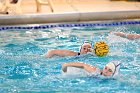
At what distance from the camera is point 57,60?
5934 millimetres

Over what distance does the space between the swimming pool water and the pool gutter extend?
246mm

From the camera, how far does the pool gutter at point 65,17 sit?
26.7ft

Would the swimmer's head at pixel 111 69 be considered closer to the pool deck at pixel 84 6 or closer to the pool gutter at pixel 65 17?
the pool gutter at pixel 65 17

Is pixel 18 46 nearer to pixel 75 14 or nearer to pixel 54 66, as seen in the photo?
pixel 54 66

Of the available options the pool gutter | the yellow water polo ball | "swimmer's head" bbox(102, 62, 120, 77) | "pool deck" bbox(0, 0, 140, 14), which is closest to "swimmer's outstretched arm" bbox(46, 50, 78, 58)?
the yellow water polo ball

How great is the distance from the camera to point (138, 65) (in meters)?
5.80

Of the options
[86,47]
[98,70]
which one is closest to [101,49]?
[86,47]

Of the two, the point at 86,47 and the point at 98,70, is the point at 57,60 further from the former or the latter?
the point at 98,70

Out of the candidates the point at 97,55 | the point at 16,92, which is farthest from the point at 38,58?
the point at 16,92

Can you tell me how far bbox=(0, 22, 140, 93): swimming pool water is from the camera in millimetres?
4887

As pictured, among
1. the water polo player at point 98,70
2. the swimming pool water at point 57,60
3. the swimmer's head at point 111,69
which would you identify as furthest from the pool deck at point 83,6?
the swimmer's head at point 111,69

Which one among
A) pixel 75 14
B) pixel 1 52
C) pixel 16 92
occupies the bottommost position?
pixel 16 92

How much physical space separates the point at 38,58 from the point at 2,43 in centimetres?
126

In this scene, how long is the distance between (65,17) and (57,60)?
2683 millimetres
